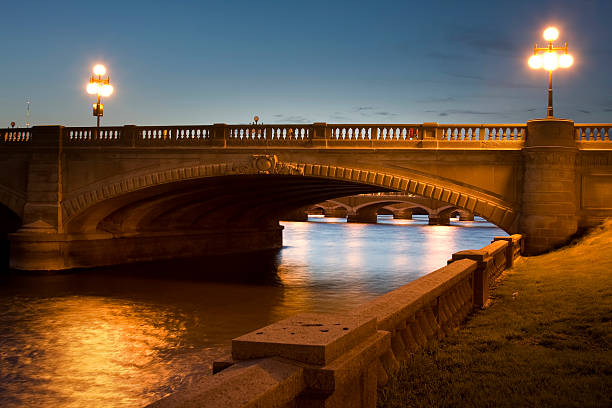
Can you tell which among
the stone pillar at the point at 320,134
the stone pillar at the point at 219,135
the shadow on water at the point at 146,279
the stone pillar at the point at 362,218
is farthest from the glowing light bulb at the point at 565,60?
the stone pillar at the point at 362,218

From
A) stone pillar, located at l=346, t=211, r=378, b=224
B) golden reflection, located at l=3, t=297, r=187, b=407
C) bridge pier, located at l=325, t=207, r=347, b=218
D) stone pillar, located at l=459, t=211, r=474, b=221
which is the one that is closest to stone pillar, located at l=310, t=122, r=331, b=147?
golden reflection, located at l=3, t=297, r=187, b=407

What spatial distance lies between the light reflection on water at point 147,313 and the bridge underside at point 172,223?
0.98 metres

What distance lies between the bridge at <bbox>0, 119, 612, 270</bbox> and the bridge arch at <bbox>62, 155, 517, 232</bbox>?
0.05 meters

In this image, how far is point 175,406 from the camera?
2.66 m

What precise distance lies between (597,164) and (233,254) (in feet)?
70.8

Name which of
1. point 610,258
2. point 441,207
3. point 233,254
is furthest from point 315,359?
point 441,207

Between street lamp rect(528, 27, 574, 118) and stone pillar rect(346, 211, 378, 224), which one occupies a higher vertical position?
street lamp rect(528, 27, 574, 118)

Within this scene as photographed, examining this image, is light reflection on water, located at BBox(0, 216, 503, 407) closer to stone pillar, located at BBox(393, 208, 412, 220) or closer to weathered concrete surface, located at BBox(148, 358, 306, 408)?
weathered concrete surface, located at BBox(148, 358, 306, 408)

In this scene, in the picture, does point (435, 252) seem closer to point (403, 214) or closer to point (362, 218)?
point (362, 218)

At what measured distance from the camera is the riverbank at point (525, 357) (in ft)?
15.7

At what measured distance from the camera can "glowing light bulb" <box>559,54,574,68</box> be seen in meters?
19.3

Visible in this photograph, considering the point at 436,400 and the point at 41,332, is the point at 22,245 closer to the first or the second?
the point at 41,332

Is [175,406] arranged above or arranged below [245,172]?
below

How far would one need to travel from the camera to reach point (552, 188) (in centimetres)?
1916
